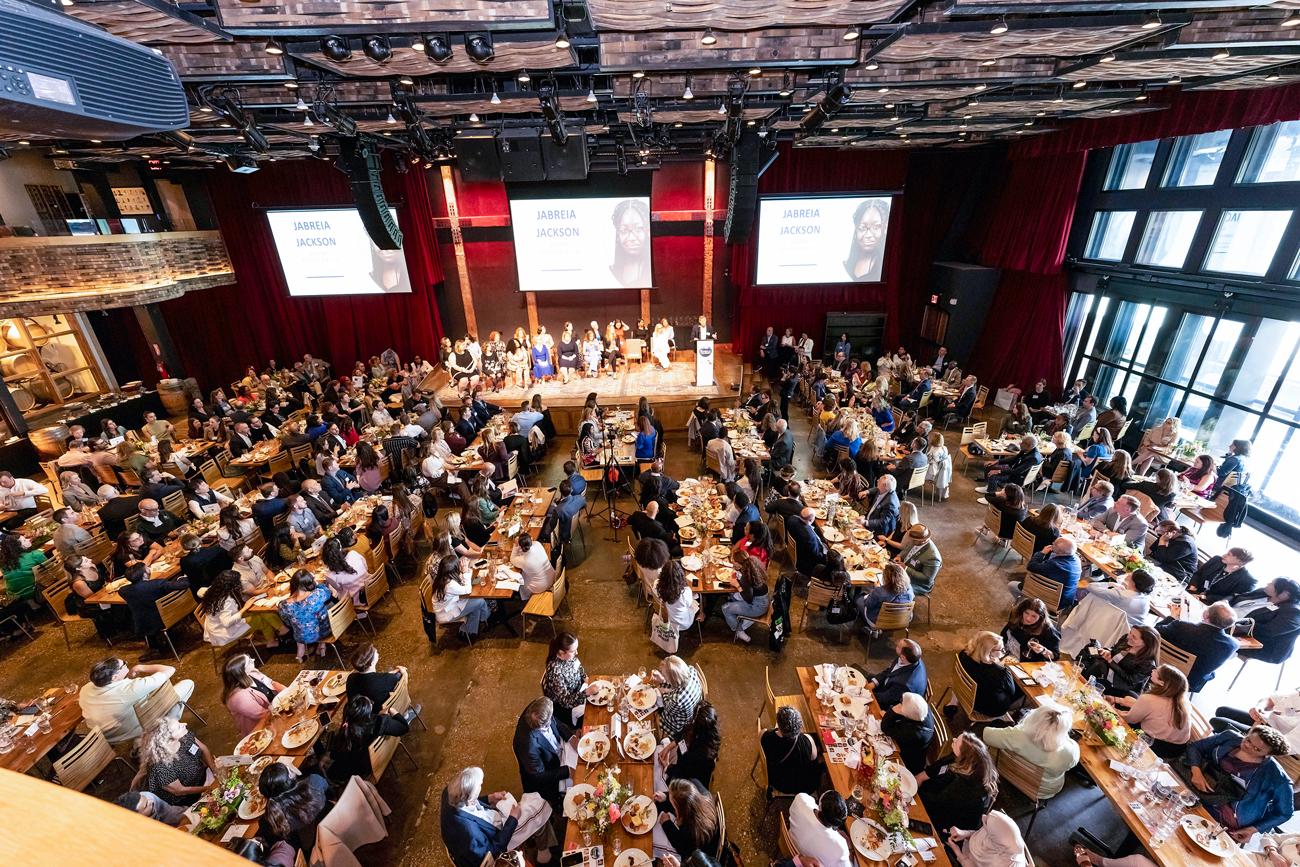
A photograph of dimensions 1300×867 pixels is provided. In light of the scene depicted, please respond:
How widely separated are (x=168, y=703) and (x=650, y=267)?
38.2 feet

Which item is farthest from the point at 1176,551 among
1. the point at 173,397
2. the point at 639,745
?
the point at 173,397

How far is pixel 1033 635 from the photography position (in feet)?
15.6

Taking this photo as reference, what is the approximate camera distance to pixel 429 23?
351 centimetres

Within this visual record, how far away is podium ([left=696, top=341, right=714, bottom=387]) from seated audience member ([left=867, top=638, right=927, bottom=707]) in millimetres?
8038

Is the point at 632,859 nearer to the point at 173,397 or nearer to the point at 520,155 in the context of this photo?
the point at 520,155

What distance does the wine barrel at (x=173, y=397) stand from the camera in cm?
1316

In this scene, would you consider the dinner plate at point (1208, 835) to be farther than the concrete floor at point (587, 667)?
No

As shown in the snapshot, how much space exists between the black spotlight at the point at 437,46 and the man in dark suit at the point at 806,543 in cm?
547

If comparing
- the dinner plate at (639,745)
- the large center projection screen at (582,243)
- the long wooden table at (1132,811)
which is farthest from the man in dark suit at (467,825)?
the large center projection screen at (582,243)

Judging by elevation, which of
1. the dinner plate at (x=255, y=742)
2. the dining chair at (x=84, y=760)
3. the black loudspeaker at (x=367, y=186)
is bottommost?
the dining chair at (x=84, y=760)

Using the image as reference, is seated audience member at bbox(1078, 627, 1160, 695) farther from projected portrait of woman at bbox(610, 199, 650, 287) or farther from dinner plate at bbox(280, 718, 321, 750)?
projected portrait of woman at bbox(610, 199, 650, 287)

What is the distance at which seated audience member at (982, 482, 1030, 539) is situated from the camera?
668 cm

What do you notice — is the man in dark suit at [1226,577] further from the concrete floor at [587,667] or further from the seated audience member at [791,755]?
the seated audience member at [791,755]

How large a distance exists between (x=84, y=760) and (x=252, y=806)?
1.84 metres
